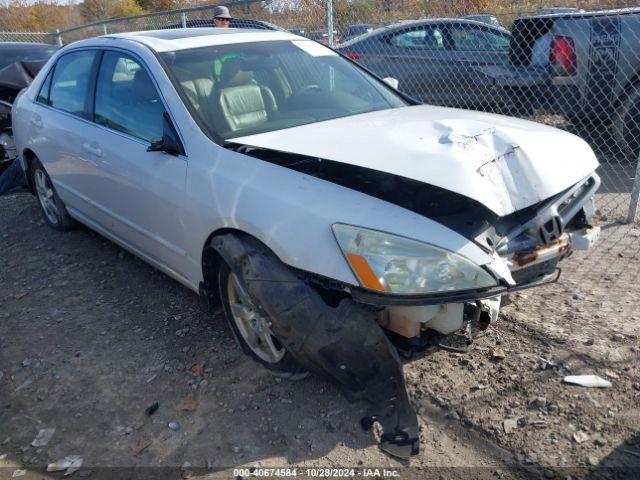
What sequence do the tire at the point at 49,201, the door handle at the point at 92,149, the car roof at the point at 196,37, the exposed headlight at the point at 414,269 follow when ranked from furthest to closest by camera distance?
the tire at the point at 49,201
the door handle at the point at 92,149
the car roof at the point at 196,37
the exposed headlight at the point at 414,269

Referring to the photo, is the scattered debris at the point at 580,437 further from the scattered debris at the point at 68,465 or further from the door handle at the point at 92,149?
the door handle at the point at 92,149

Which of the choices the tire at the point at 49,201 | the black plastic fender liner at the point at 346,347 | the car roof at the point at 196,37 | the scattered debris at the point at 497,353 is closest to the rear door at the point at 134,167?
the car roof at the point at 196,37

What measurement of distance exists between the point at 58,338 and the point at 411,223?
2.42 m

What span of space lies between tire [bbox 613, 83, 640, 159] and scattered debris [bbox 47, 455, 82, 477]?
5.85 metres

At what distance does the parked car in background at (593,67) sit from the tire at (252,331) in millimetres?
4822

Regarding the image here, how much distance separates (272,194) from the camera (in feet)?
8.82

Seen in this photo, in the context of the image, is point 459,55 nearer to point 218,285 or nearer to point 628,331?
point 628,331

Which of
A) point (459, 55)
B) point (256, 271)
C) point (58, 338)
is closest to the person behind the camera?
point (256, 271)

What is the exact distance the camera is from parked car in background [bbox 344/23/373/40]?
313 inches

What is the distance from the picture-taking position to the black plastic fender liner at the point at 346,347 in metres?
2.48

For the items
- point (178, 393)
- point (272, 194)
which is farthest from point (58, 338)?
point (272, 194)

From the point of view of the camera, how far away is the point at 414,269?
92.9 inches

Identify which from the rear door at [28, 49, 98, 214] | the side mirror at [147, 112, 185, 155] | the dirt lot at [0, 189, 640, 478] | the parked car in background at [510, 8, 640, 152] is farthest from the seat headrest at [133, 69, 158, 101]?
the parked car in background at [510, 8, 640, 152]

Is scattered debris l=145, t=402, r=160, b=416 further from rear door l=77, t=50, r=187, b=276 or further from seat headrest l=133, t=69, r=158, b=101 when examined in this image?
seat headrest l=133, t=69, r=158, b=101
